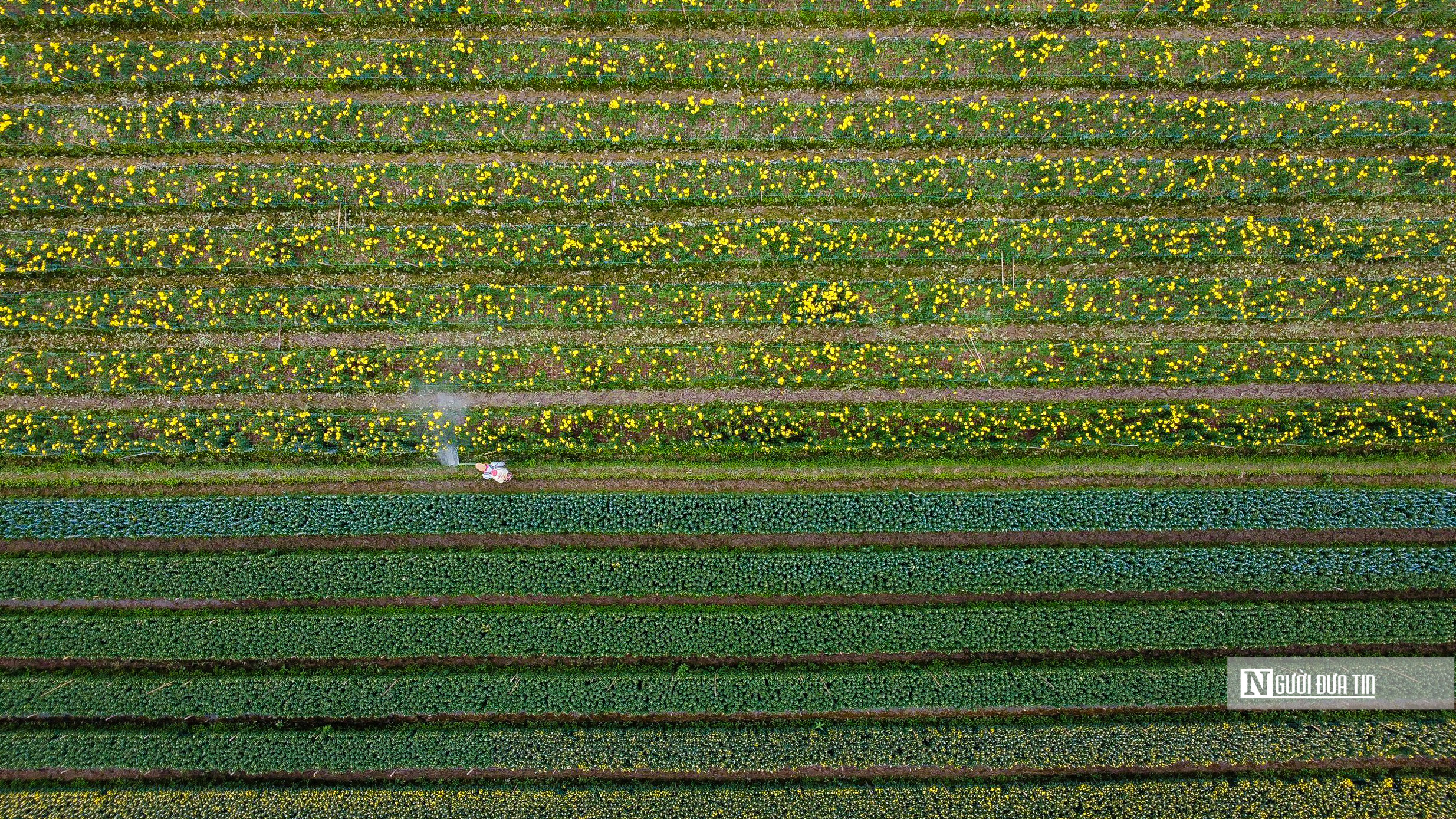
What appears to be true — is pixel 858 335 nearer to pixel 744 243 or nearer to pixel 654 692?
pixel 744 243

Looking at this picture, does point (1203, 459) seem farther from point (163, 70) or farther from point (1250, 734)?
point (163, 70)

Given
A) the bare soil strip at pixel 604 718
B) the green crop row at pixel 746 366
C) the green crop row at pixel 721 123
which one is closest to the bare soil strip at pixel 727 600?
the bare soil strip at pixel 604 718

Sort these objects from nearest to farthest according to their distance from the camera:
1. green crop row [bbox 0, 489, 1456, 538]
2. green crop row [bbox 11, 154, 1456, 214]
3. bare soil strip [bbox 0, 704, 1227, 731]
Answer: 1. green crop row [bbox 0, 489, 1456, 538]
2. green crop row [bbox 11, 154, 1456, 214]
3. bare soil strip [bbox 0, 704, 1227, 731]

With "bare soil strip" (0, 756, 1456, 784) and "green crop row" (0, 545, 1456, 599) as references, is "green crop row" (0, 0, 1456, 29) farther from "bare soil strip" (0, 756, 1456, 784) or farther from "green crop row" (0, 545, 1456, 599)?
"bare soil strip" (0, 756, 1456, 784)

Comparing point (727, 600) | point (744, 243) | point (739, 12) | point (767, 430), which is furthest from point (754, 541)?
point (739, 12)

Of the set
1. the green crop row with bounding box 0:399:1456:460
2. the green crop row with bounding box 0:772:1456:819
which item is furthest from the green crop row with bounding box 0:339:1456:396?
the green crop row with bounding box 0:772:1456:819

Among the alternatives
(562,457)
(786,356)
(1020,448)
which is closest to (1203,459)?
(1020,448)
